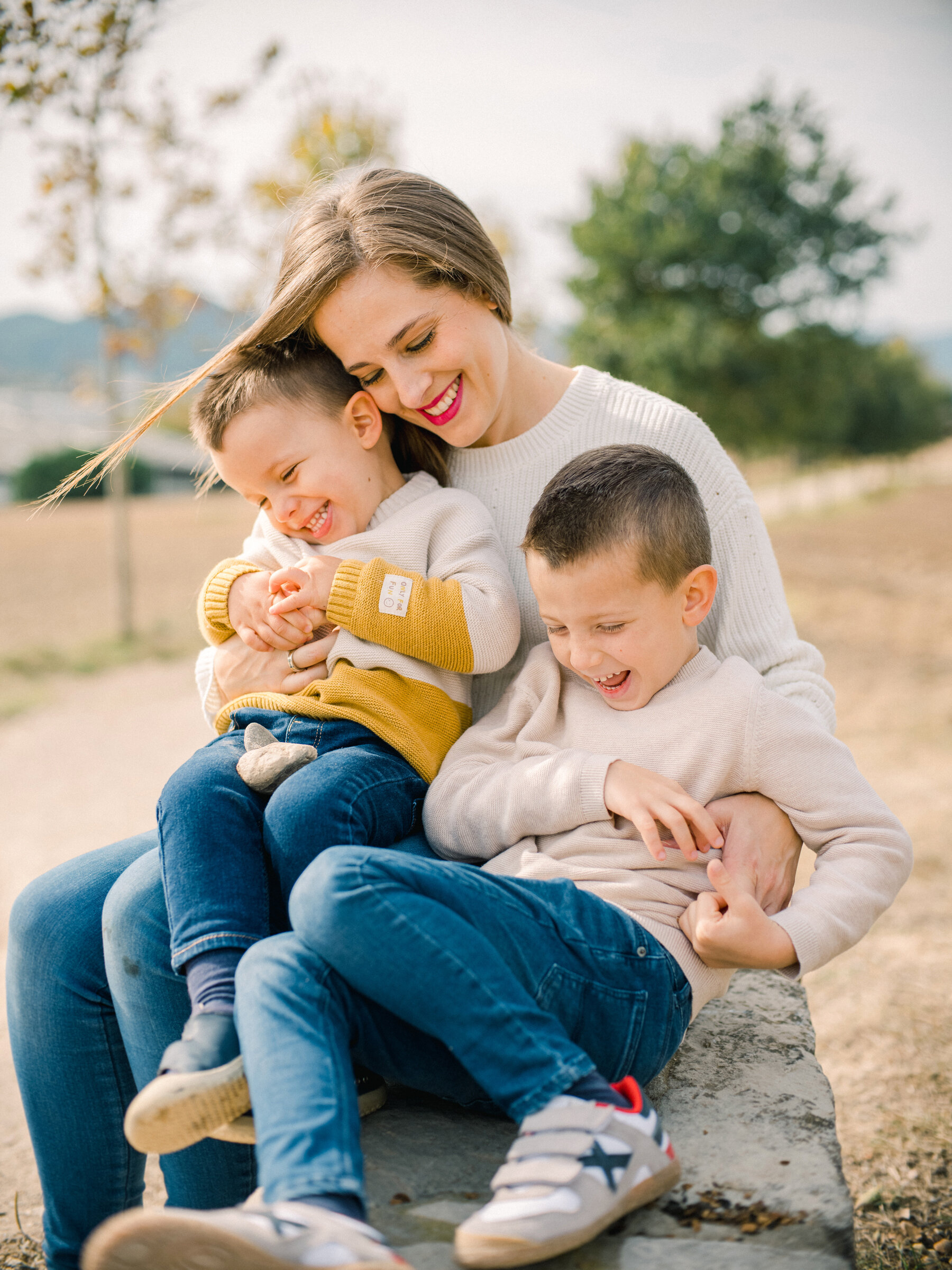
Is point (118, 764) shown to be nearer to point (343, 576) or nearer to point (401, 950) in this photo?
point (343, 576)

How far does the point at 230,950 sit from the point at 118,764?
16.5 feet

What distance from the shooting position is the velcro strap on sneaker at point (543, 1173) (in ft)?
3.97

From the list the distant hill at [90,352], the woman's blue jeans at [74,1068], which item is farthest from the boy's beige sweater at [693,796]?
the distant hill at [90,352]

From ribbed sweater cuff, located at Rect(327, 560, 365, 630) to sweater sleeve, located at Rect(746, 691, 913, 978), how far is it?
31.4 inches

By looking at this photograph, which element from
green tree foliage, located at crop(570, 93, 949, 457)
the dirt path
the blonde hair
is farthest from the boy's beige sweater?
green tree foliage, located at crop(570, 93, 949, 457)

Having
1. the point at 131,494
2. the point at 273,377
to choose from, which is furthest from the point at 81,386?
the point at 131,494

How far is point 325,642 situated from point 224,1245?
119cm

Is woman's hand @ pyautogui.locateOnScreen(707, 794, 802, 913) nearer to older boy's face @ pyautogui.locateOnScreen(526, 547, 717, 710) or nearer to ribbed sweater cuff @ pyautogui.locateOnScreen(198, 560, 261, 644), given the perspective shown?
older boy's face @ pyautogui.locateOnScreen(526, 547, 717, 710)

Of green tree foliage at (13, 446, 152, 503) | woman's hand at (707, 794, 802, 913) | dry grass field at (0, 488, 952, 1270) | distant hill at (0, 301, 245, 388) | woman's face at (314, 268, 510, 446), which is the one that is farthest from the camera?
green tree foliage at (13, 446, 152, 503)

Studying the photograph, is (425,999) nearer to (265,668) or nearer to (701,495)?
(265,668)

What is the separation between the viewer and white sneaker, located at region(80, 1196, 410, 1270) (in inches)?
42.2

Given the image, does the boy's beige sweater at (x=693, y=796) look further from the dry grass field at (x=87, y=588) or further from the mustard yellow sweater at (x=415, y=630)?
the dry grass field at (x=87, y=588)

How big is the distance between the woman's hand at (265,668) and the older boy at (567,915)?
37cm

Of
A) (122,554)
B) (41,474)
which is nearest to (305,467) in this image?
(122,554)
